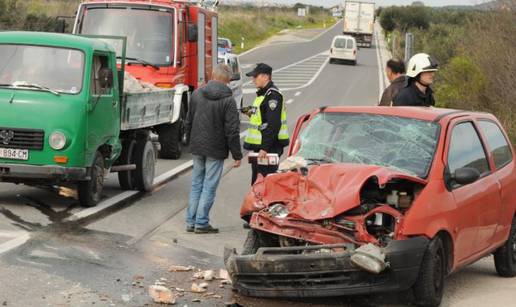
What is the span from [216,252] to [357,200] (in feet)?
8.06

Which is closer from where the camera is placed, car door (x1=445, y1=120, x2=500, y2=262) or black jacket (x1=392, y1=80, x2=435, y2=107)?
car door (x1=445, y1=120, x2=500, y2=262)

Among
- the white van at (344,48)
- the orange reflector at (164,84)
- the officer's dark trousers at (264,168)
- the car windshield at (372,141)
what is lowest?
the white van at (344,48)

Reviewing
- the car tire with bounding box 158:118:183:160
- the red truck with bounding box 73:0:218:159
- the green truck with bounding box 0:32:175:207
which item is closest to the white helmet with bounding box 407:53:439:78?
the green truck with bounding box 0:32:175:207

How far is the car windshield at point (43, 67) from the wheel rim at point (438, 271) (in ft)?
17.4

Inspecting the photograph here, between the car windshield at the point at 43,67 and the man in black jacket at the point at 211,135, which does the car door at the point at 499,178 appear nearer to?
the man in black jacket at the point at 211,135

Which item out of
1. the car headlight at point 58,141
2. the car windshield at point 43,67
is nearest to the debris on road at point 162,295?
the car headlight at point 58,141

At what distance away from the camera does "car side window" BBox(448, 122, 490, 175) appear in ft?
24.9

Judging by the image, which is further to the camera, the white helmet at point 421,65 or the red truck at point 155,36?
the red truck at point 155,36

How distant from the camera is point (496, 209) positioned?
8.10 meters

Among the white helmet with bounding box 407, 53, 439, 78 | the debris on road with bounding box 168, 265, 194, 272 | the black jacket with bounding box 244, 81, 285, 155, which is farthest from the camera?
the black jacket with bounding box 244, 81, 285, 155

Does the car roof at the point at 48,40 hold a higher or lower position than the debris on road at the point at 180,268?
higher

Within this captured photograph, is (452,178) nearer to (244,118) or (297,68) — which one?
(244,118)

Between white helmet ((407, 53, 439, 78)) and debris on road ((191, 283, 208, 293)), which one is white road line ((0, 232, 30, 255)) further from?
white helmet ((407, 53, 439, 78))

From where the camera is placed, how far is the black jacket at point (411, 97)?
9.78m
